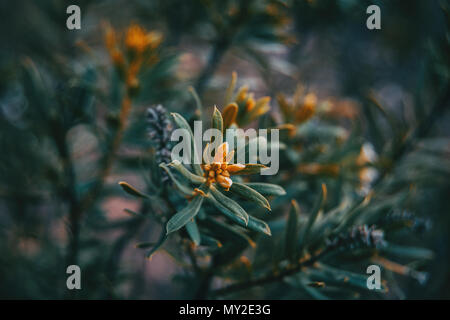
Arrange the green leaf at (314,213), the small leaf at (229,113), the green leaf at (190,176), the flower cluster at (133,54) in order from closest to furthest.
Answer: the green leaf at (190,176)
the small leaf at (229,113)
the green leaf at (314,213)
the flower cluster at (133,54)

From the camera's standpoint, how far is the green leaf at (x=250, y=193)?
1.98 feet

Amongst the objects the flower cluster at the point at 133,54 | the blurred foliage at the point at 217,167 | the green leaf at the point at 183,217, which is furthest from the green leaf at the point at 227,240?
the flower cluster at the point at 133,54

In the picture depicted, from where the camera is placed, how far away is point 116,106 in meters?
1.07

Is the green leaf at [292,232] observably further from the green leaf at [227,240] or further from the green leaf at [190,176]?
the green leaf at [190,176]

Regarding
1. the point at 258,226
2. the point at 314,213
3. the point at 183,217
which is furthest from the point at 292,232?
the point at 183,217

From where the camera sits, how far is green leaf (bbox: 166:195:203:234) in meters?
0.58

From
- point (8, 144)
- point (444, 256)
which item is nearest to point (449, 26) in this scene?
point (444, 256)

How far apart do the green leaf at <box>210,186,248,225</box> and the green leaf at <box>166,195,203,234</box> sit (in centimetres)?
3

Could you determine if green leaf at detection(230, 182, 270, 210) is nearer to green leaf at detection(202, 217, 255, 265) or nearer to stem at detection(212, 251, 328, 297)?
green leaf at detection(202, 217, 255, 265)

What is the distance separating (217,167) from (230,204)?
0.08m

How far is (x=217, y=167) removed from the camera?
636 mm

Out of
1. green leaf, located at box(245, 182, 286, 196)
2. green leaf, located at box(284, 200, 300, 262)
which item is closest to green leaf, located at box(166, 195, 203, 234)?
green leaf, located at box(245, 182, 286, 196)
